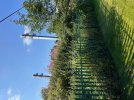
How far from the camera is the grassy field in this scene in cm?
1075

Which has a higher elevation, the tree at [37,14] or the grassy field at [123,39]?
the tree at [37,14]

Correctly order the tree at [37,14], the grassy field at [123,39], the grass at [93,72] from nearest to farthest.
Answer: the grassy field at [123,39]
the grass at [93,72]
the tree at [37,14]

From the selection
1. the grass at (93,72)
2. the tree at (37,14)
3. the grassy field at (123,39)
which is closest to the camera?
the grassy field at (123,39)

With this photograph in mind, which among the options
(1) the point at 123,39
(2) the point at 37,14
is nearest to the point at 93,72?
(1) the point at 123,39

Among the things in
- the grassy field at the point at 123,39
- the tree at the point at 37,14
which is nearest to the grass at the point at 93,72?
the grassy field at the point at 123,39

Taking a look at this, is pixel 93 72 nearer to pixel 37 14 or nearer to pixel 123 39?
pixel 123 39

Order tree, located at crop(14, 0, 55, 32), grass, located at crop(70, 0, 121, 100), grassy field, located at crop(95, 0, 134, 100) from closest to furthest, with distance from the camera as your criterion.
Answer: grassy field, located at crop(95, 0, 134, 100), grass, located at crop(70, 0, 121, 100), tree, located at crop(14, 0, 55, 32)

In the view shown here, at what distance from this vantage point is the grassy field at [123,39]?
10.7m

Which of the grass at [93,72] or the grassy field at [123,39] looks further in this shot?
the grass at [93,72]

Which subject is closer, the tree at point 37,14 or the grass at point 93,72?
the grass at point 93,72

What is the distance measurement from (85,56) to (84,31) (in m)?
4.53

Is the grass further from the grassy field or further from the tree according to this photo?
the tree

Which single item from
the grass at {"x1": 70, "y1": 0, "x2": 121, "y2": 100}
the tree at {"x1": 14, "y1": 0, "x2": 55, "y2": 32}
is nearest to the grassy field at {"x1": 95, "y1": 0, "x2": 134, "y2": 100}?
the grass at {"x1": 70, "y1": 0, "x2": 121, "y2": 100}

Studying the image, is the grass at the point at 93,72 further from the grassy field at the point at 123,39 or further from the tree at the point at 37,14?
the tree at the point at 37,14
